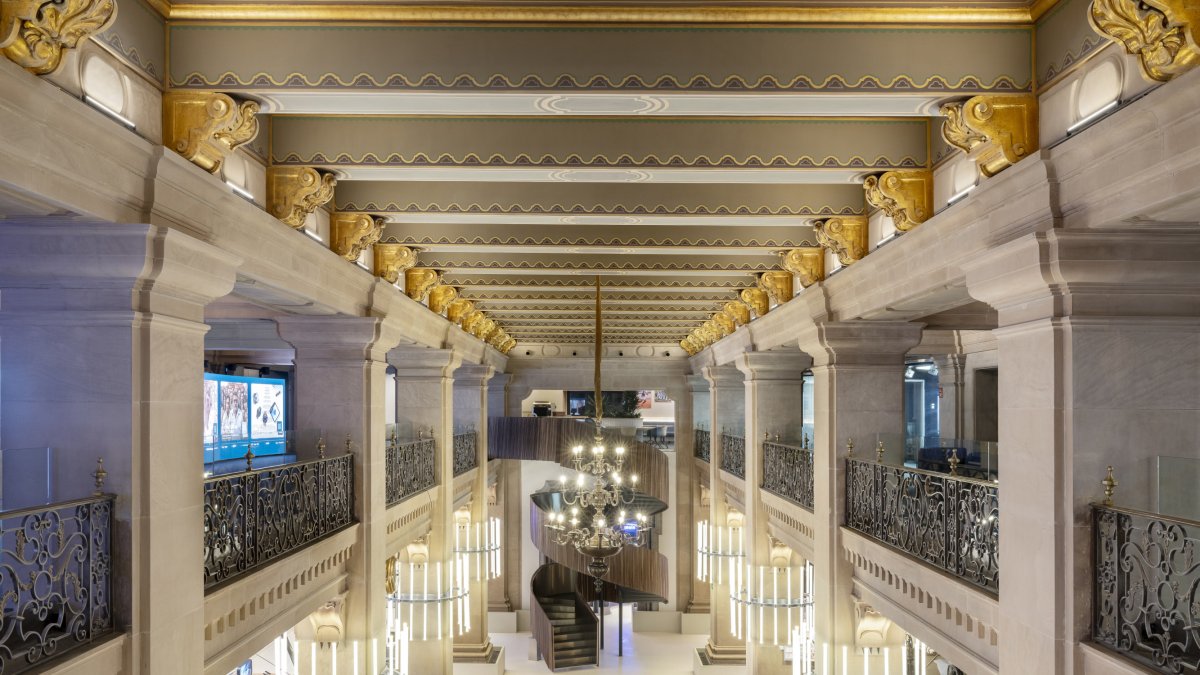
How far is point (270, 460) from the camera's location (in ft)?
24.5

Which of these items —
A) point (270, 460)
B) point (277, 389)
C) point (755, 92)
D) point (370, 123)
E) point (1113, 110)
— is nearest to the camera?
point (1113, 110)

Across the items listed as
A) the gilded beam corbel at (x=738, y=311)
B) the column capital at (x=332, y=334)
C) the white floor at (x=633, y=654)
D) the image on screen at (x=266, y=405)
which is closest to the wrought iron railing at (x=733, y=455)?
the gilded beam corbel at (x=738, y=311)

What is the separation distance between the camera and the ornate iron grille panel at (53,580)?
11.7ft

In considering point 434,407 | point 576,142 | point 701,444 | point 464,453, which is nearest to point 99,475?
point 576,142

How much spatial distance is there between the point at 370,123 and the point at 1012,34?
13.2 feet

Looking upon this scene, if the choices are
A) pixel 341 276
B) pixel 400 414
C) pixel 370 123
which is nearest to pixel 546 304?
pixel 400 414

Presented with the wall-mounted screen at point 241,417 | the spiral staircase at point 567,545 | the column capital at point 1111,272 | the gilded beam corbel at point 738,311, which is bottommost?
the spiral staircase at point 567,545

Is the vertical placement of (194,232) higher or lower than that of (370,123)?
lower

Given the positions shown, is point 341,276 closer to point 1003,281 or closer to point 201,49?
point 201,49

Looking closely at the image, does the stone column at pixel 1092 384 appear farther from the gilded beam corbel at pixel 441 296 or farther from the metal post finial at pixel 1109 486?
the gilded beam corbel at pixel 441 296

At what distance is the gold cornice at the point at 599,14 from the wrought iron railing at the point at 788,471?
259 inches

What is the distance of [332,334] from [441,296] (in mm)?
3490

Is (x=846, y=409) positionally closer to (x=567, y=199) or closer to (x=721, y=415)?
(x=567, y=199)

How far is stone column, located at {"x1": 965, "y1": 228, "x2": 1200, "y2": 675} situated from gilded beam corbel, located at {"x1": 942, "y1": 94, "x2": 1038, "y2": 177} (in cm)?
62
